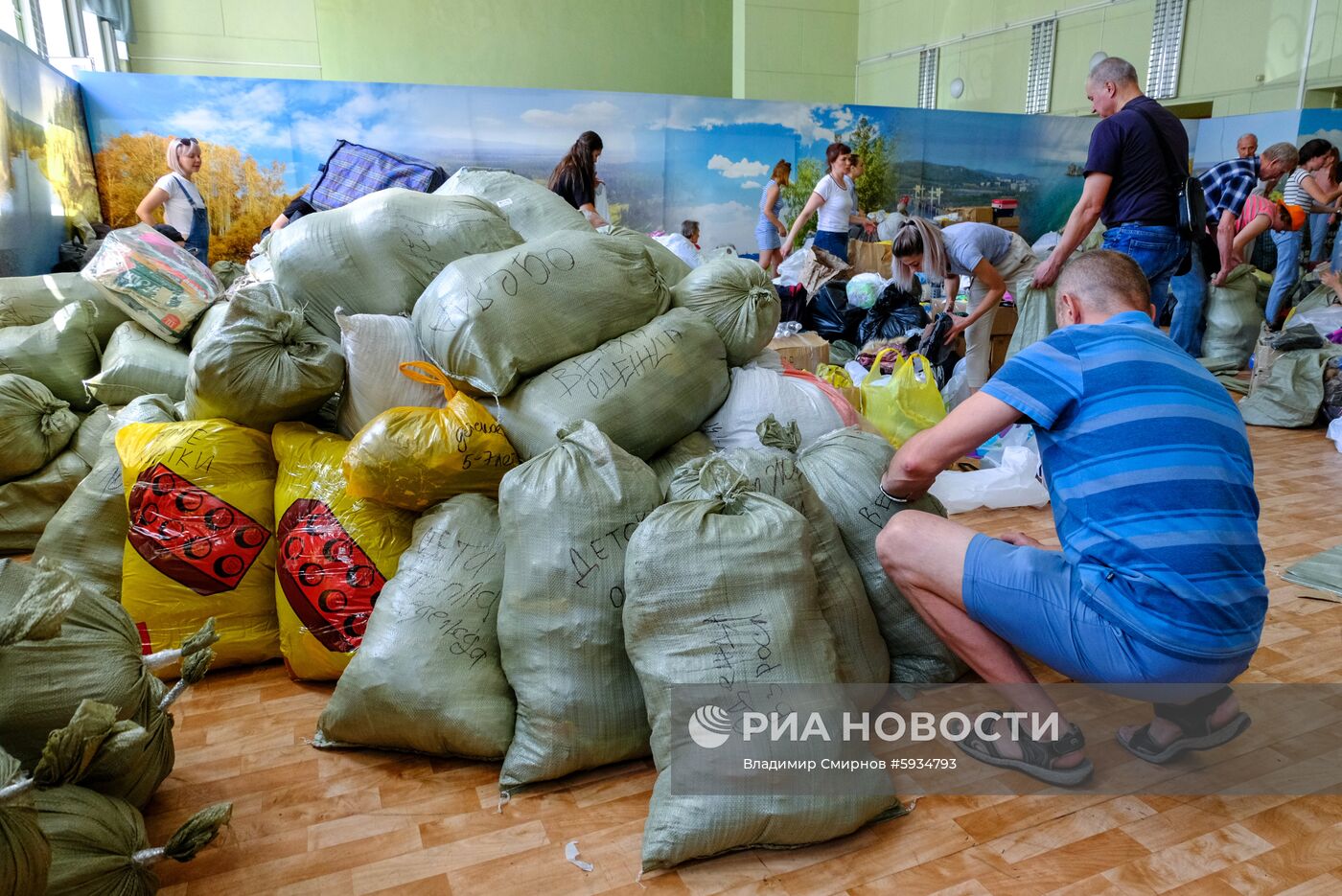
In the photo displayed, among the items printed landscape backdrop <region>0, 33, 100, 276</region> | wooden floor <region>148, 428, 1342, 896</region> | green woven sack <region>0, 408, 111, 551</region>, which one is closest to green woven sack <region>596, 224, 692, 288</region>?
wooden floor <region>148, 428, 1342, 896</region>

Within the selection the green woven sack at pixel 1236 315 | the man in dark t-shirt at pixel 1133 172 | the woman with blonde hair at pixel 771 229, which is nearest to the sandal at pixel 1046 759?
the man in dark t-shirt at pixel 1133 172

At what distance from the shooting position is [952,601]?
1558mm

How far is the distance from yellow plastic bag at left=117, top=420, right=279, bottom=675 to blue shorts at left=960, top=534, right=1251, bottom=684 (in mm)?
1548

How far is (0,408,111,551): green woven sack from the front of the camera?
9.04 ft

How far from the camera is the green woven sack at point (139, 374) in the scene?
283 centimetres

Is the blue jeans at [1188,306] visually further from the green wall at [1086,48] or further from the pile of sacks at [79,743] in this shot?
the pile of sacks at [79,743]

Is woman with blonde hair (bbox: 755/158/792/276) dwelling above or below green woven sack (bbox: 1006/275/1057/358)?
above

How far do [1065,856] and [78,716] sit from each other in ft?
4.69

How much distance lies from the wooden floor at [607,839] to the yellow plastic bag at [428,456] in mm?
527

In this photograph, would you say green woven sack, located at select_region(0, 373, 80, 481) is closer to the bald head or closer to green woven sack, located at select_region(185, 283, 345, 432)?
green woven sack, located at select_region(185, 283, 345, 432)

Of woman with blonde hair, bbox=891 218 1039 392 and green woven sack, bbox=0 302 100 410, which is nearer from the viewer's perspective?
green woven sack, bbox=0 302 100 410

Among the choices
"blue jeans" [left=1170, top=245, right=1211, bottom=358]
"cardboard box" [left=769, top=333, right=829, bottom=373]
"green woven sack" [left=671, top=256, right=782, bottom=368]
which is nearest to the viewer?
"green woven sack" [left=671, top=256, right=782, bottom=368]

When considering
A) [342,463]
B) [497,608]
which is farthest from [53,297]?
[497,608]

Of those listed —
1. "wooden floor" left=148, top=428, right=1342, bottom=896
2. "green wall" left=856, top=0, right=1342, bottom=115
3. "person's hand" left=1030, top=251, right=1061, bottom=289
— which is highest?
"green wall" left=856, top=0, right=1342, bottom=115
